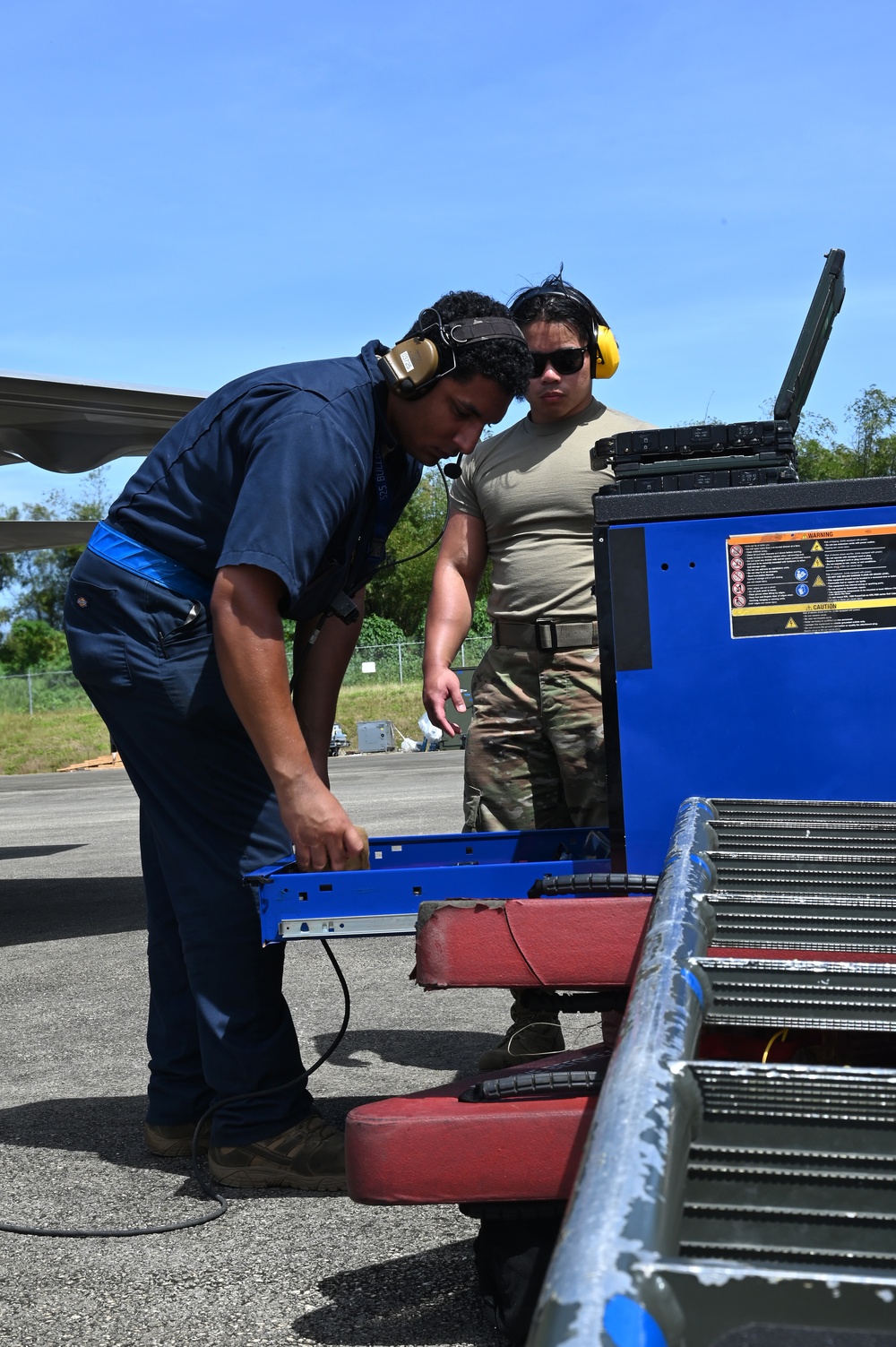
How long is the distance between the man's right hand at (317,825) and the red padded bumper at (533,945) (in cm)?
54

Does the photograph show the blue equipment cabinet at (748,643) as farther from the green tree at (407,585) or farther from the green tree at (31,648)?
the green tree at (407,585)

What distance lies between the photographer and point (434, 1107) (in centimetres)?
169

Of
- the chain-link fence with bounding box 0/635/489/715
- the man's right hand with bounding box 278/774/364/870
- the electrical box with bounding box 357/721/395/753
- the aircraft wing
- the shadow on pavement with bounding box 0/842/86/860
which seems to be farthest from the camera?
the chain-link fence with bounding box 0/635/489/715

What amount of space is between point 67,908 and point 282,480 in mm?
5093

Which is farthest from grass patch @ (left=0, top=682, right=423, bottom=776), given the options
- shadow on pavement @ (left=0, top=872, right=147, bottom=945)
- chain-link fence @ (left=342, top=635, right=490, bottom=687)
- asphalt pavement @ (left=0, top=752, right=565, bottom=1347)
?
asphalt pavement @ (left=0, top=752, right=565, bottom=1347)

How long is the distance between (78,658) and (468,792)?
128 cm

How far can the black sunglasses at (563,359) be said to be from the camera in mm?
3354

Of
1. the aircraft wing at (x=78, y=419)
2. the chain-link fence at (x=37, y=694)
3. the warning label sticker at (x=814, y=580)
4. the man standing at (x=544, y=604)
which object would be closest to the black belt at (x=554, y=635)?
the man standing at (x=544, y=604)

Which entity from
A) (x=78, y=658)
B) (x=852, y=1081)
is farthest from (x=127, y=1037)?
(x=852, y=1081)

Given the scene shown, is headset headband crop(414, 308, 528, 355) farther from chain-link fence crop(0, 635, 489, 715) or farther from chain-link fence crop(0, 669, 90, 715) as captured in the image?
chain-link fence crop(0, 669, 90, 715)

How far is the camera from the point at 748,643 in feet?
6.61

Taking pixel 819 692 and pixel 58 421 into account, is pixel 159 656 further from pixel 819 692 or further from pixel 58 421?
pixel 58 421

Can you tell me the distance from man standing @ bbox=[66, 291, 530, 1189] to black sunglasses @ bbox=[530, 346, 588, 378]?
2.24 ft

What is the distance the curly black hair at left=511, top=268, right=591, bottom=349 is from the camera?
3.36m
